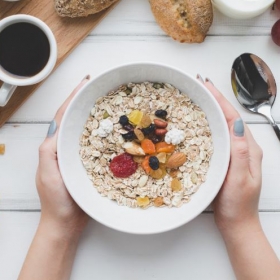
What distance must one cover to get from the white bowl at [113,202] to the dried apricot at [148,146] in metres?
0.12

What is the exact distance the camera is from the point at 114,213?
1.10 m

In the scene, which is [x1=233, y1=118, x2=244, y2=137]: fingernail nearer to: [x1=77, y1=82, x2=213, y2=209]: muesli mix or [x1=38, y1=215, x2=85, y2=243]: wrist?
[x1=77, y1=82, x2=213, y2=209]: muesli mix

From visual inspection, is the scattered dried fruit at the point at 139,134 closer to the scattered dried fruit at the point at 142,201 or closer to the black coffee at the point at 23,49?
the scattered dried fruit at the point at 142,201

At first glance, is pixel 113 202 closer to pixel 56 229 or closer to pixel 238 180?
pixel 56 229

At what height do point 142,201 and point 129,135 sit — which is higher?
point 129,135

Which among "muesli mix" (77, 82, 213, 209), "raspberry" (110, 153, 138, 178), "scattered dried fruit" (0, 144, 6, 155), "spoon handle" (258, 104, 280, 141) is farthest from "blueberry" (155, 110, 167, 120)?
"scattered dried fruit" (0, 144, 6, 155)

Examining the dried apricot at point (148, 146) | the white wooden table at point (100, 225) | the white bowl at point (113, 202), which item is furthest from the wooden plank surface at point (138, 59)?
the dried apricot at point (148, 146)

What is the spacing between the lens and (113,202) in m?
1.12

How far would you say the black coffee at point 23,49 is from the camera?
3.72 feet

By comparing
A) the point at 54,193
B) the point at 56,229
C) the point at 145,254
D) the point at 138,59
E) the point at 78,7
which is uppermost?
the point at 78,7

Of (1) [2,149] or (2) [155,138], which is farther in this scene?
(1) [2,149]

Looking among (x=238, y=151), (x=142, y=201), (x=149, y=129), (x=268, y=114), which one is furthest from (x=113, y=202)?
(x=268, y=114)

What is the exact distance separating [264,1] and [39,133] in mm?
575

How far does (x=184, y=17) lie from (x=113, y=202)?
0.43 meters
